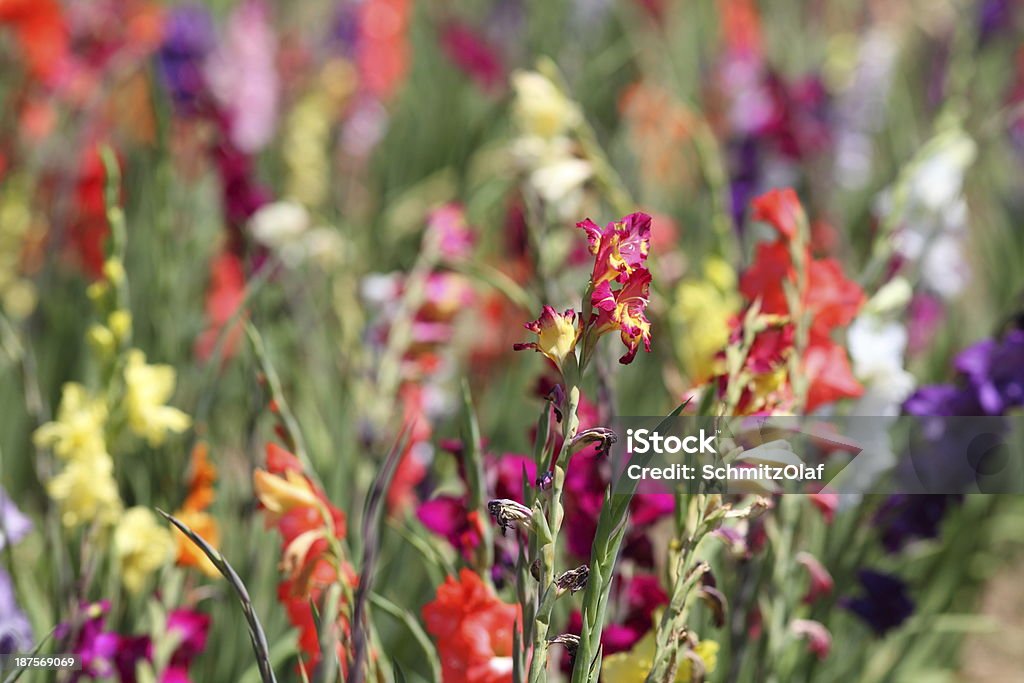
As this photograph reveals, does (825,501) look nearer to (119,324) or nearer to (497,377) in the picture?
(119,324)

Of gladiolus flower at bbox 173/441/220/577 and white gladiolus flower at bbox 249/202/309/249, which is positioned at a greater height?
white gladiolus flower at bbox 249/202/309/249

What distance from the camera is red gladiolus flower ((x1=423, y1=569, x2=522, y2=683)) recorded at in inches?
36.8

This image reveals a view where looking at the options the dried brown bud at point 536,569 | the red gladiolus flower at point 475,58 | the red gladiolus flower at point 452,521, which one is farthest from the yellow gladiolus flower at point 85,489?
the red gladiolus flower at point 475,58

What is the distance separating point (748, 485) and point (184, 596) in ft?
2.47

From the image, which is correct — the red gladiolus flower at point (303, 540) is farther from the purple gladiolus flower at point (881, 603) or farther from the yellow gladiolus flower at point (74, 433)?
the purple gladiolus flower at point (881, 603)

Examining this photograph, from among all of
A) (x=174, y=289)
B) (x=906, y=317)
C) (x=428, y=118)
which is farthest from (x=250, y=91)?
(x=906, y=317)

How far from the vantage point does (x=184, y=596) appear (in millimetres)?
1364

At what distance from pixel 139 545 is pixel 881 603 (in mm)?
929

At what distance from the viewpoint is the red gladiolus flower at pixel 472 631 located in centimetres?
93

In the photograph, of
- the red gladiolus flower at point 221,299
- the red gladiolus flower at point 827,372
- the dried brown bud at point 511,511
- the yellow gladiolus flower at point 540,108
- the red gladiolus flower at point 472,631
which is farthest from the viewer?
the red gladiolus flower at point 221,299

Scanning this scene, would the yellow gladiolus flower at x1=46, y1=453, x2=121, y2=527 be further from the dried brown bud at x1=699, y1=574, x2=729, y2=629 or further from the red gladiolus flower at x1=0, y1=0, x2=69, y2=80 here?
the red gladiolus flower at x1=0, y1=0, x2=69, y2=80

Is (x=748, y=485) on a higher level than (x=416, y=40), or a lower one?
lower

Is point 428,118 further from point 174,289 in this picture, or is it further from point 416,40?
point 174,289

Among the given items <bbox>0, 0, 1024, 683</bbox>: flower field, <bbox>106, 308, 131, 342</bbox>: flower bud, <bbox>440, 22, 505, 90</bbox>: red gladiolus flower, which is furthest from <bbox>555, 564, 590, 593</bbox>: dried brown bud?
<bbox>440, 22, 505, 90</bbox>: red gladiolus flower
